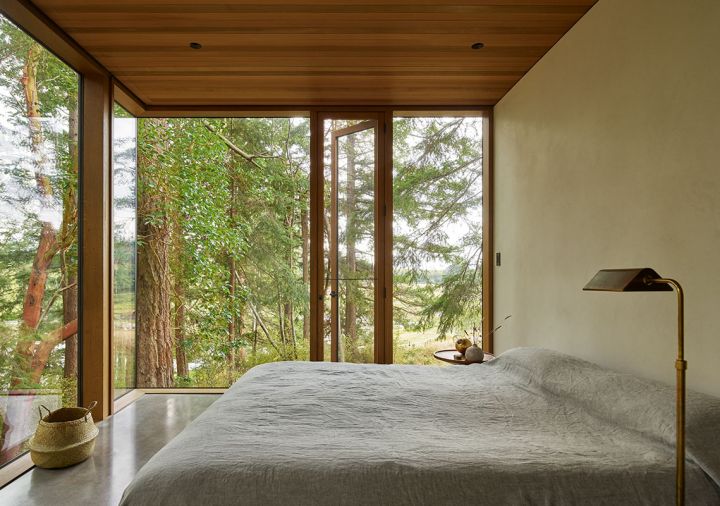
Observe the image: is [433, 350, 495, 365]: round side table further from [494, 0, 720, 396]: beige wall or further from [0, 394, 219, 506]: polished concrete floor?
[0, 394, 219, 506]: polished concrete floor

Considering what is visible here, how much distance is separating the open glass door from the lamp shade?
2672 mm

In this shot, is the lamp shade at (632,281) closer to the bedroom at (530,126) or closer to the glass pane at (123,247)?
the bedroom at (530,126)

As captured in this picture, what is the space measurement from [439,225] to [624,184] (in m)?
3.75

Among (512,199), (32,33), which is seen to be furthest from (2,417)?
(512,199)

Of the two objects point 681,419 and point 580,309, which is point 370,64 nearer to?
point 580,309

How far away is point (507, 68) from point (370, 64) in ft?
3.29

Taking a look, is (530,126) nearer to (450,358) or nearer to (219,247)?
(450,358)

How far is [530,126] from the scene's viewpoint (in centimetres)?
320

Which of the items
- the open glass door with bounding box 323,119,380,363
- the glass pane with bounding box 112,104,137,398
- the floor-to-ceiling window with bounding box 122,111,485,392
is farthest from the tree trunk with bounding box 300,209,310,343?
the glass pane with bounding box 112,104,137,398

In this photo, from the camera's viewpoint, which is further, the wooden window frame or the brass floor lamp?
the wooden window frame

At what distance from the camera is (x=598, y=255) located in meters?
2.36

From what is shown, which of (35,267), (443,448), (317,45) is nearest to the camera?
(443,448)

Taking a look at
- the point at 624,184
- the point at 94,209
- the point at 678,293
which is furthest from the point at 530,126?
the point at 94,209

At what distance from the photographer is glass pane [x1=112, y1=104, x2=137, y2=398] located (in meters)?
3.57
